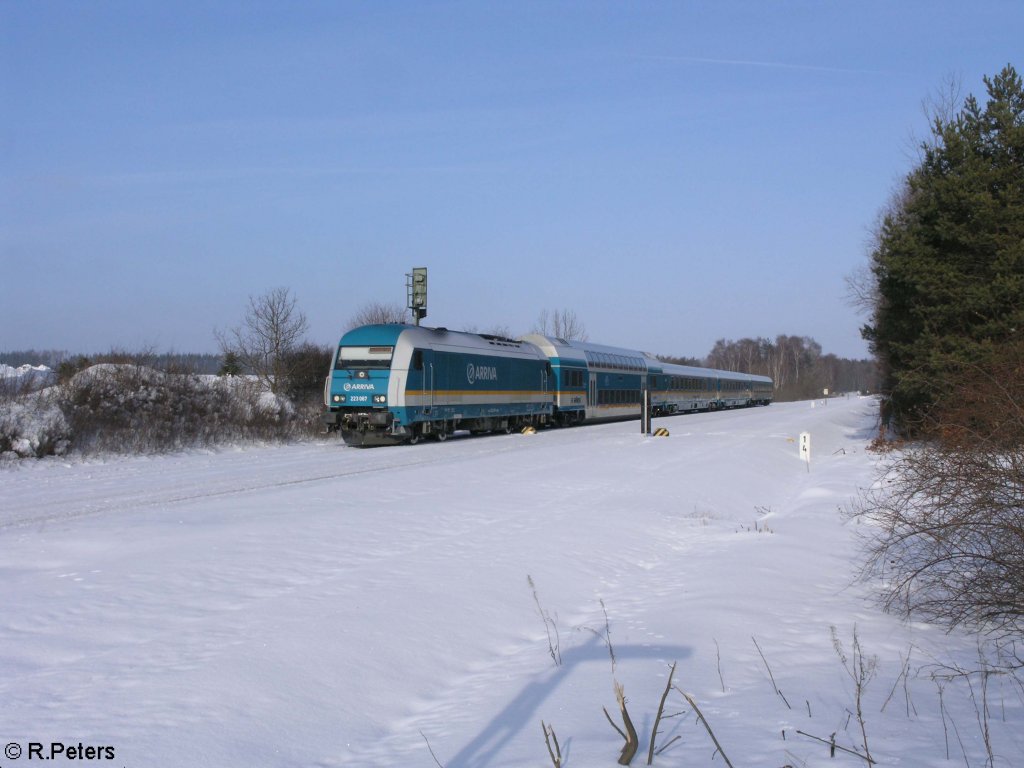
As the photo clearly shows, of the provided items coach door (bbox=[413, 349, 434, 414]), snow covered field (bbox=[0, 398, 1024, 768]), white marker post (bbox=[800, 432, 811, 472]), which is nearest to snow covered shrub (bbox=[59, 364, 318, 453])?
coach door (bbox=[413, 349, 434, 414])

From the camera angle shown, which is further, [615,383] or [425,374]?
[615,383]

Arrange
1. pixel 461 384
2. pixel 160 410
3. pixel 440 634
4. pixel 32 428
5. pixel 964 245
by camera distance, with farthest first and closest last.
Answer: pixel 461 384, pixel 160 410, pixel 964 245, pixel 32 428, pixel 440 634

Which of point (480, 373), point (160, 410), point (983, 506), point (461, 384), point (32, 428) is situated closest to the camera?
point (983, 506)

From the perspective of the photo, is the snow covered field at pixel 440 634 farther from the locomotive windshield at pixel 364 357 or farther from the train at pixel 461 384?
the locomotive windshield at pixel 364 357

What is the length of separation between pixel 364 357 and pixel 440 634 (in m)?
18.8

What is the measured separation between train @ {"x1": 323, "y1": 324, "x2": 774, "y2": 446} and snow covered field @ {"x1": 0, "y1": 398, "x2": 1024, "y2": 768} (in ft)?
34.6

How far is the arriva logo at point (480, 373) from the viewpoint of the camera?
94.9 feet

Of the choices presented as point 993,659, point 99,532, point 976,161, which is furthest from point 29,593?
point 976,161

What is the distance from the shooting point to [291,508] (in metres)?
12.3

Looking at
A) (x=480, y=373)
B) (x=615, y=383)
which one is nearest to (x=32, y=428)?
(x=480, y=373)

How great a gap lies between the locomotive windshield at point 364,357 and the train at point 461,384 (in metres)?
0.03

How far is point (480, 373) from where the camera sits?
1172 inches

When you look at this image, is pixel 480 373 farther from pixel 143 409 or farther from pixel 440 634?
pixel 440 634

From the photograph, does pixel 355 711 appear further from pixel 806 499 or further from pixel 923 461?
pixel 806 499
